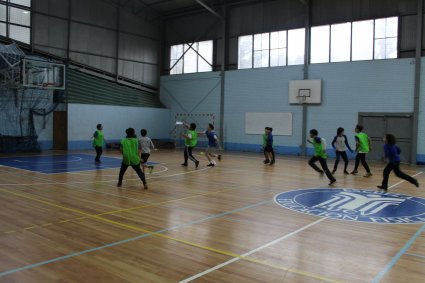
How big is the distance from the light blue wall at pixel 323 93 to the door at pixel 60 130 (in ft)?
28.8

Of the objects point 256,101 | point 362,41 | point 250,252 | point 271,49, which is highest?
point 271,49

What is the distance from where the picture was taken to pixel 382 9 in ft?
70.8

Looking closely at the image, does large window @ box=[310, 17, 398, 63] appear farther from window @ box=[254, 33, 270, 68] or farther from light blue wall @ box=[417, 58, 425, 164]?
window @ box=[254, 33, 270, 68]

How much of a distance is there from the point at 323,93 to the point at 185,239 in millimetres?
18796

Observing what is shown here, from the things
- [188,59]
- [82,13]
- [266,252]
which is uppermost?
[82,13]

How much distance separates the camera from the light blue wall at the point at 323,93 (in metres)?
21.1

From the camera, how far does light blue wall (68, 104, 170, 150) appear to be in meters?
25.6

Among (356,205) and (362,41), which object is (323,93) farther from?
(356,205)

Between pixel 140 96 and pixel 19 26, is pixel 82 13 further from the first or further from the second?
pixel 140 96

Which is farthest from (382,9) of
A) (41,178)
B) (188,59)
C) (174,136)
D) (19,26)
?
(19,26)

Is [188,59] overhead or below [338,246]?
overhead

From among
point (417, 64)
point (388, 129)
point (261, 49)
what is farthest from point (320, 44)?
point (388, 129)

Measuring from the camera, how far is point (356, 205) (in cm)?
959

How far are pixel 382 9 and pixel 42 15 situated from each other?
19.4m
